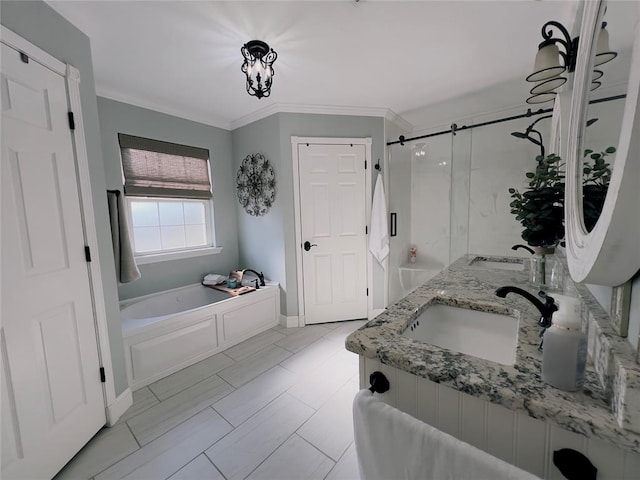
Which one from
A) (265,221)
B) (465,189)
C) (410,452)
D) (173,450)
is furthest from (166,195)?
(465,189)

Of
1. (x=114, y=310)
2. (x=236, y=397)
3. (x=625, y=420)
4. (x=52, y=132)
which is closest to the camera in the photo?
(x=625, y=420)

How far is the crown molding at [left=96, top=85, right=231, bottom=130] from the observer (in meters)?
2.39

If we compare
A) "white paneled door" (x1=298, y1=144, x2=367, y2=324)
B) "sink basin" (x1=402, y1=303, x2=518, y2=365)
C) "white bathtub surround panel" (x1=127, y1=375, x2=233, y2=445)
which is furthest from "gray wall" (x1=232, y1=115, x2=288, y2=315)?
"sink basin" (x1=402, y1=303, x2=518, y2=365)

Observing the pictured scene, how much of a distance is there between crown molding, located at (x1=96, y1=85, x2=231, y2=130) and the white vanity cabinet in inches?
126

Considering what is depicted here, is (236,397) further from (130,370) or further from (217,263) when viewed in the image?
(217,263)

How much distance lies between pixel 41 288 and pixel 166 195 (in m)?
1.76

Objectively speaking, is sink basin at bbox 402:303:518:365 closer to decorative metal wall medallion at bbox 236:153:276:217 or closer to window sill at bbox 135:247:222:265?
decorative metal wall medallion at bbox 236:153:276:217

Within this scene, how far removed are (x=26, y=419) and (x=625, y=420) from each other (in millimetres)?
2055

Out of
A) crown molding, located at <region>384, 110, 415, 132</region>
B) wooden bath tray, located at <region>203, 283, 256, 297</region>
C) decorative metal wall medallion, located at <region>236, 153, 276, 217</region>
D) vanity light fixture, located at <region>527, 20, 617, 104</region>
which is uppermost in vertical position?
crown molding, located at <region>384, 110, 415, 132</region>

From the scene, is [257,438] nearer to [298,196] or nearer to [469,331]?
[469,331]

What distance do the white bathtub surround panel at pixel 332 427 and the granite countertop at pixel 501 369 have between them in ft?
3.39

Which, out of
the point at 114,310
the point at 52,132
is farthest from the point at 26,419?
the point at 52,132

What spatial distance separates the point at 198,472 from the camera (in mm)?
1322

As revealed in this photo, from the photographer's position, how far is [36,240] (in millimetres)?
1236
